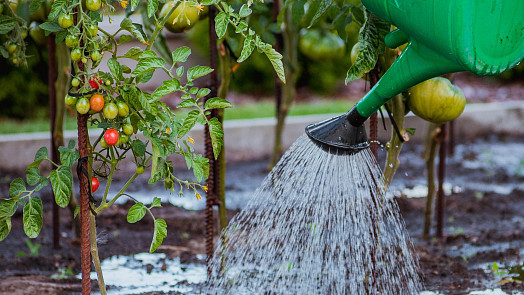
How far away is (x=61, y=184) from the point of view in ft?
5.11

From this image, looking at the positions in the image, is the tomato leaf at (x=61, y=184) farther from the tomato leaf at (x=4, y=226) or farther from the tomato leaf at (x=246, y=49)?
the tomato leaf at (x=246, y=49)

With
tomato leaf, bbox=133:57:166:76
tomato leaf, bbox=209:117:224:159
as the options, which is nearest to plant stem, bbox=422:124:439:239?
tomato leaf, bbox=209:117:224:159

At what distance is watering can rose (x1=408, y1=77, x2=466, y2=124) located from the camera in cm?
200

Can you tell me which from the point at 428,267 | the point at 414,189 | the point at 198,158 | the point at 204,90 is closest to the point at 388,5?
the point at 204,90

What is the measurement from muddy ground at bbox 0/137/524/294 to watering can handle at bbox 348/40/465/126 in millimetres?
610

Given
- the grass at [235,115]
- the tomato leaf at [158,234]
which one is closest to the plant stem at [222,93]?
the tomato leaf at [158,234]

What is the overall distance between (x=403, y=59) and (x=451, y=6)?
9.8 inches

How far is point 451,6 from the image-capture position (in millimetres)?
1360

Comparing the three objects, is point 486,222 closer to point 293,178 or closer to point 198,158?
point 293,178

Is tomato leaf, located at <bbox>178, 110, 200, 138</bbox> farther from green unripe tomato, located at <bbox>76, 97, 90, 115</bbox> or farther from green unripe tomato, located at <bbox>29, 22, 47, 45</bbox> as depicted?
green unripe tomato, located at <bbox>29, 22, 47, 45</bbox>

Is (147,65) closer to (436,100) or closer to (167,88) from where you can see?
(167,88)

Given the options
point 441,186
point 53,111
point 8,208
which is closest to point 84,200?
point 8,208

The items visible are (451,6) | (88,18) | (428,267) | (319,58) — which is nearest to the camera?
(451,6)

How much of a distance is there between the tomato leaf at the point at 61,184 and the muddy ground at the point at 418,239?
0.27 m
